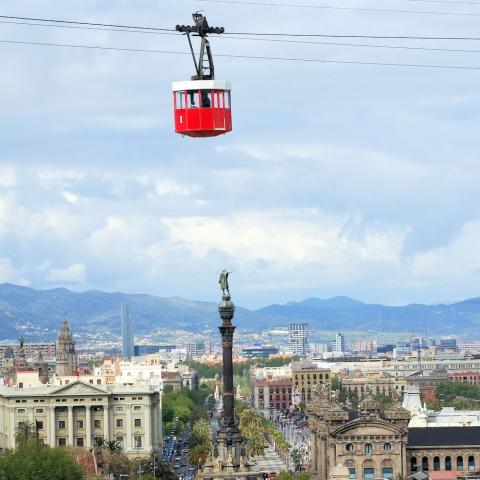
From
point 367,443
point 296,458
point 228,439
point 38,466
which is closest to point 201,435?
point 296,458

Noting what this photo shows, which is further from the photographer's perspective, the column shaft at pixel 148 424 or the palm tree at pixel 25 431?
the column shaft at pixel 148 424

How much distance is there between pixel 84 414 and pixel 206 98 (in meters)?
121

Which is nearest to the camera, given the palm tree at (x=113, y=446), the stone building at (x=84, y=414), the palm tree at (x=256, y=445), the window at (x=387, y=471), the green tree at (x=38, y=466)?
the green tree at (x=38, y=466)

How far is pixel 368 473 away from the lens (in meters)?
162

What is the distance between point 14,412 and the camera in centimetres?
18775

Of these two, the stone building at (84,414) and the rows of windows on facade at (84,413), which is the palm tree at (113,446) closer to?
the stone building at (84,414)

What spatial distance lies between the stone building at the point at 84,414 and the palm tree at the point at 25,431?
70 centimetres

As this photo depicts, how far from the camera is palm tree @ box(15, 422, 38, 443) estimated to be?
17775 cm

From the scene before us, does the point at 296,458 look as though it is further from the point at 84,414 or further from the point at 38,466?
the point at 38,466

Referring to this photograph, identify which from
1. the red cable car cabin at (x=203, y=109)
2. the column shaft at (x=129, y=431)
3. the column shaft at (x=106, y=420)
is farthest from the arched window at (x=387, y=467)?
the red cable car cabin at (x=203, y=109)

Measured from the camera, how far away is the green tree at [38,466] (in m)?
137

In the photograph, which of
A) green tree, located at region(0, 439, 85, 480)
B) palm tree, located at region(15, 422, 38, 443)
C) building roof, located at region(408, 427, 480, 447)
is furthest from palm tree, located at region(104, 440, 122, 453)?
green tree, located at region(0, 439, 85, 480)

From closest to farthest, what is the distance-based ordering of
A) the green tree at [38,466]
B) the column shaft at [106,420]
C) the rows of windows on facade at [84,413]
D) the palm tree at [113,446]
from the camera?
the green tree at [38,466] < the palm tree at [113,446] < the rows of windows on facade at [84,413] < the column shaft at [106,420]

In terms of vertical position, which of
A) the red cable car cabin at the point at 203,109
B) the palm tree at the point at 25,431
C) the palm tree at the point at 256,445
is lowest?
the palm tree at the point at 256,445
